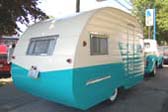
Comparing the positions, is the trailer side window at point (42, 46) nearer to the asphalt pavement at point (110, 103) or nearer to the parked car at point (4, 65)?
the asphalt pavement at point (110, 103)

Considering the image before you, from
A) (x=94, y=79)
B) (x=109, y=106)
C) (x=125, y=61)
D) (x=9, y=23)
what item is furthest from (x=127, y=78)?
(x=9, y=23)

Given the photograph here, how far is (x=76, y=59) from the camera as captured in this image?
6195 millimetres

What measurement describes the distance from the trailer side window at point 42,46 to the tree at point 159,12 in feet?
85.4

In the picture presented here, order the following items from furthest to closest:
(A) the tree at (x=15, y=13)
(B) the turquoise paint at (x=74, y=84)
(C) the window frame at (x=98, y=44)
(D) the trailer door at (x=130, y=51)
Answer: (A) the tree at (x=15, y=13)
(D) the trailer door at (x=130, y=51)
(C) the window frame at (x=98, y=44)
(B) the turquoise paint at (x=74, y=84)

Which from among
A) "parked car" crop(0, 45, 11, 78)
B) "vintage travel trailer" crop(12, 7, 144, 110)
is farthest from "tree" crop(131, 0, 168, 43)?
"vintage travel trailer" crop(12, 7, 144, 110)

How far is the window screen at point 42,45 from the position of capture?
6.87 m

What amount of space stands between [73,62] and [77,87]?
1.81 feet

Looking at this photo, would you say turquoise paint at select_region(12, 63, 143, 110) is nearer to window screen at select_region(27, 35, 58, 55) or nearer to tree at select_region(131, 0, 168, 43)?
window screen at select_region(27, 35, 58, 55)

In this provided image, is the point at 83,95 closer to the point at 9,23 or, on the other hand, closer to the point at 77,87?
the point at 77,87

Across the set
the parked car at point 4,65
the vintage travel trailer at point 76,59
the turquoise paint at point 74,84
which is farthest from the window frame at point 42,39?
the parked car at point 4,65

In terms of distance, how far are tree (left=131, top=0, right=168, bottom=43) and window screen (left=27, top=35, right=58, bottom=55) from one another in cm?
2604

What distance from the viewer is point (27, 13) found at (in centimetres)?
1206

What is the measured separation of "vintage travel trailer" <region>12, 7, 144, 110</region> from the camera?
6.29 metres

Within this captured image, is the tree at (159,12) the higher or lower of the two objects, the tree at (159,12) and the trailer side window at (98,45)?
the higher
